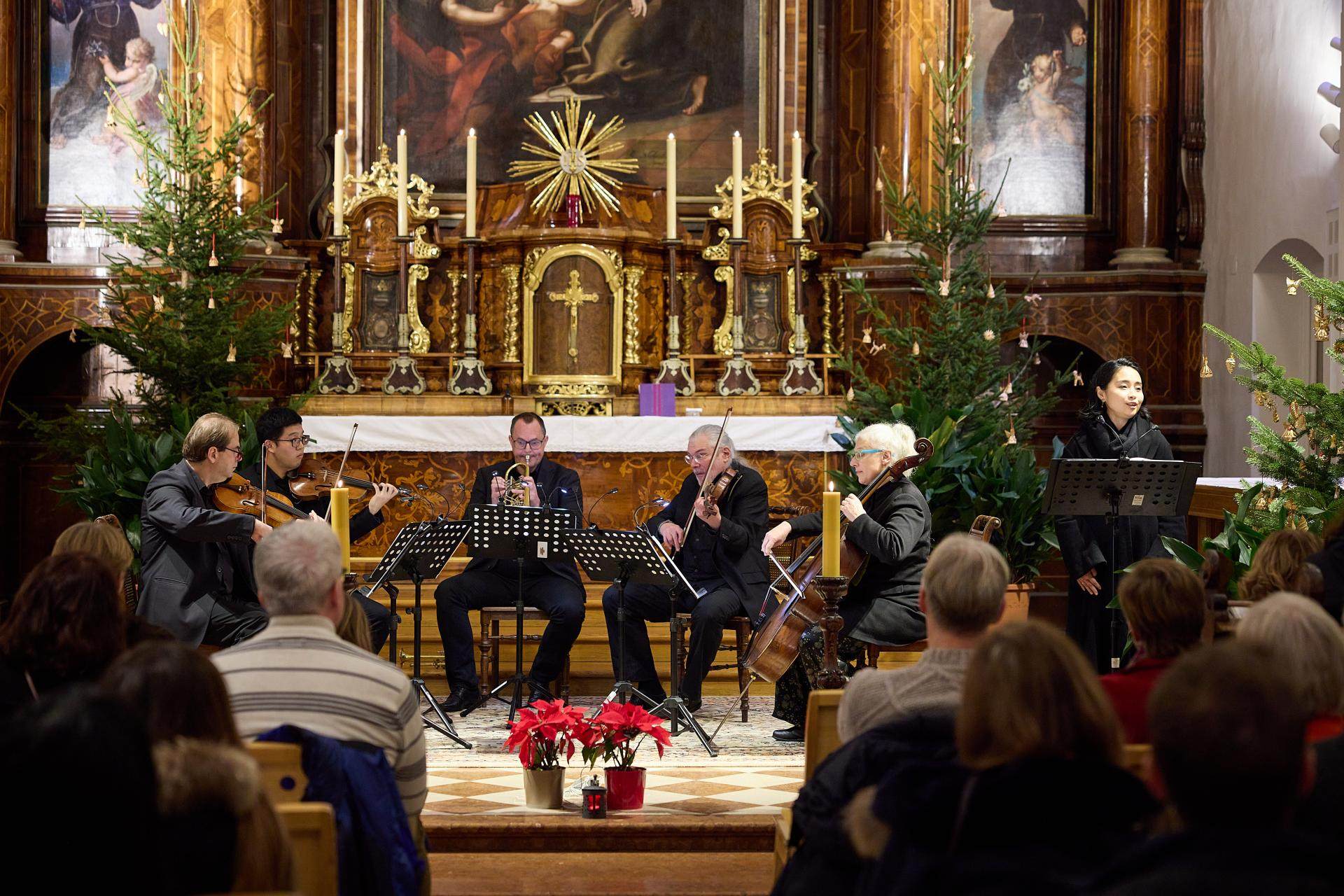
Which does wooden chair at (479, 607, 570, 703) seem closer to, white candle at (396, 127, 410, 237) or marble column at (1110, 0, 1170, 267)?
white candle at (396, 127, 410, 237)

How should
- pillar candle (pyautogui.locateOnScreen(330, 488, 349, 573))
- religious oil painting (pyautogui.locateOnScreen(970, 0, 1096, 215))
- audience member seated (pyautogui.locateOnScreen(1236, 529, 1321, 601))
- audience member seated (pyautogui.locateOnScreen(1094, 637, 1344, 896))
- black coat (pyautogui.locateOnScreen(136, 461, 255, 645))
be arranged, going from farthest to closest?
religious oil painting (pyautogui.locateOnScreen(970, 0, 1096, 215))
black coat (pyautogui.locateOnScreen(136, 461, 255, 645))
pillar candle (pyautogui.locateOnScreen(330, 488, 349, 573))
audience member seated (pyautogui.locateOnScreen(1236, 529, 1321, 601))
audience member seated (pyautogui.locateOnScreen(1094, 637, 1344, 896))

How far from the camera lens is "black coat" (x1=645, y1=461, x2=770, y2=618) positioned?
7.10m

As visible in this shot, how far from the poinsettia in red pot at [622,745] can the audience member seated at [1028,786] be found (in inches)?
115

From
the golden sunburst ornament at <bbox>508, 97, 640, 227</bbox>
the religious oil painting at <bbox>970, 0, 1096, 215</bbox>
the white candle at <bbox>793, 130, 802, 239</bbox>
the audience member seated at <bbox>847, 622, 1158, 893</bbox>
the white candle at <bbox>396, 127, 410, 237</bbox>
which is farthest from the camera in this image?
the religious oil painting at <bbox>970, 0, 1096, 215</bbox>

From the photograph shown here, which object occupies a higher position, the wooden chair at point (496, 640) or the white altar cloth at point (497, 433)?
the white altar cloth at point (497, 433)

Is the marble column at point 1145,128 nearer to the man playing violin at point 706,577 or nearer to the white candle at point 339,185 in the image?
the man playing violin at point 706,577

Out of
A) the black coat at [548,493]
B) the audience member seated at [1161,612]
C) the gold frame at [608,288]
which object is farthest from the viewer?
the gold frame at [608,288]

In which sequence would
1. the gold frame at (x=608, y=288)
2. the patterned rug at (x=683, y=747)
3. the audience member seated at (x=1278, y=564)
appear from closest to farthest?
the audience member seated at (x=1278, y=564) → the patterned rug at (x=683, y=747) → the gold frame at (x=608, y=288)

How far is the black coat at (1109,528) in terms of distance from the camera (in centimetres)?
704

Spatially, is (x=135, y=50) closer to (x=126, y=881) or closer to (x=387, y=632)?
(x=387, y=632)

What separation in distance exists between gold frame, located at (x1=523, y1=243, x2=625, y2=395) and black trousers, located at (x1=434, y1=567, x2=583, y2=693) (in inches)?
107

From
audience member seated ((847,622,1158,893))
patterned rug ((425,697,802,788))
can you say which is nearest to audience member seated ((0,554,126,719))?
audience member seated ((847,622,1158,893))

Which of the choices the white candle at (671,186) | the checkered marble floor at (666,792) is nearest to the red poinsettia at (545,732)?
the checkered marble floor at (666,792)

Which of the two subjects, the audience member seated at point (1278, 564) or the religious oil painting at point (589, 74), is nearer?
the audience member seated at point (1278, 564)
